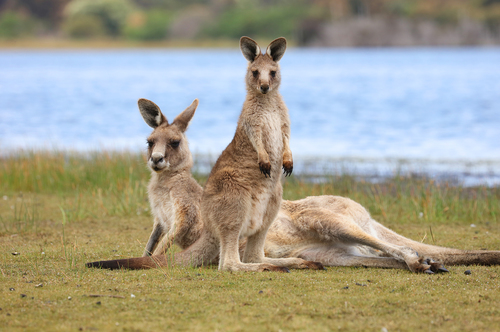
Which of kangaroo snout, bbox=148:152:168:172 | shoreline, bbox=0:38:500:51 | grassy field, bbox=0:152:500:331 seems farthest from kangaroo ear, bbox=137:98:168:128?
shoreline, bbox=0:38:500:51

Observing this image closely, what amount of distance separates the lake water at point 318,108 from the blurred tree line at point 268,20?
5714 mm

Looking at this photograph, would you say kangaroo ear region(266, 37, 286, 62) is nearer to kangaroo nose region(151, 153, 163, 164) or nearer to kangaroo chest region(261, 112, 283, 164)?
kangaroo chest region(261, 112, 283, 164)

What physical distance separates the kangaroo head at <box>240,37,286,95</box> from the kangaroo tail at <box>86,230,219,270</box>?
3.70ft

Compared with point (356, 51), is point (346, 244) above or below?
below

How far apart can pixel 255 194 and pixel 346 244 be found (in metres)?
0.80

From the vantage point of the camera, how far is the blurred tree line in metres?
51.7

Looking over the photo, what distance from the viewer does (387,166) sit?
11.4 meters

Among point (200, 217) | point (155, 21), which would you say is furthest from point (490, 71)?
point (155, 21)

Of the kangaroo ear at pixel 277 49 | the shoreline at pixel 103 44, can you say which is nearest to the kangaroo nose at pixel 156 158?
the kangaroo ear at pixel 277 49

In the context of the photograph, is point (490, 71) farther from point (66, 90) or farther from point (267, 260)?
point (267, 260)

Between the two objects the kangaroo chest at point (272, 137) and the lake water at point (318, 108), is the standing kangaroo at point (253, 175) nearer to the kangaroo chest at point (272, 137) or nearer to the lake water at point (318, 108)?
the kangaroo chest at point (272, 137)

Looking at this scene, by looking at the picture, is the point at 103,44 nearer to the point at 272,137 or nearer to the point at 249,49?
the point at 249,49

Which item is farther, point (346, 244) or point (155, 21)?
point (155, 21)

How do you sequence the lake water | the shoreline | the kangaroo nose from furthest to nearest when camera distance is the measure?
1. the shoreline
2. the lake water
3. the kangaroo nose
